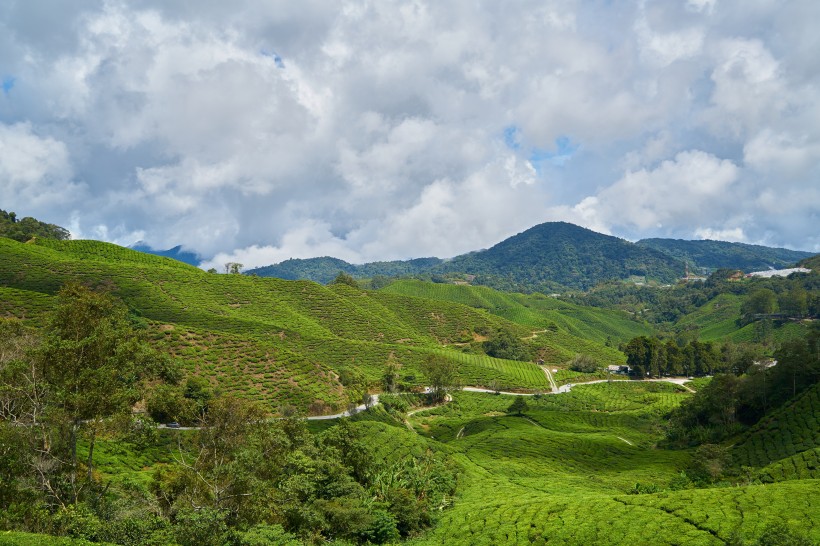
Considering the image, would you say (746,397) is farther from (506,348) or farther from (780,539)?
(506,348)

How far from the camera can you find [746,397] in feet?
242

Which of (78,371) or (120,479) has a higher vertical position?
(78,371)

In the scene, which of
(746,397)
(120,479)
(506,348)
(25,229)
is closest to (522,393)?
(506,348)

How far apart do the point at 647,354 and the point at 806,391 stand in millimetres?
75679

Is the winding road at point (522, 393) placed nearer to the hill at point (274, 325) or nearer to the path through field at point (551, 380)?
the path through field at point (551, 380)

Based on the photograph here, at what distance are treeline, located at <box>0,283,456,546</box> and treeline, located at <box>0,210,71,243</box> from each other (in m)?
147

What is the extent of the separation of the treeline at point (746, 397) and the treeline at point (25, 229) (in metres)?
181

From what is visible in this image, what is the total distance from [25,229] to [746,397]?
8320 inches

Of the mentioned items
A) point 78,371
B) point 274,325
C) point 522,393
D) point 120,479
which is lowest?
point 120,479

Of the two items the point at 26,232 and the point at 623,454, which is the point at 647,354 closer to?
the point at 623,454

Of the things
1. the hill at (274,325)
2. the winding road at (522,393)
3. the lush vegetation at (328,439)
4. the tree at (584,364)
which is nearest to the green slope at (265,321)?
the hill at (274,325)

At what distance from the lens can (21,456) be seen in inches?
888

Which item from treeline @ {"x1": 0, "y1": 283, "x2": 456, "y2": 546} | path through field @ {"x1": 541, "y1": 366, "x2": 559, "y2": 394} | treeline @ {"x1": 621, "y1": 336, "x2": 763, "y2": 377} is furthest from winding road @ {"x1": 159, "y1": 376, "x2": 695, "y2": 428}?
treeline @ {"x1": 0, "y1": 283, "x2": 456, "y2": 546}

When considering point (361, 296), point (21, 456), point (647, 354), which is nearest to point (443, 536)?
point (21, 456)
